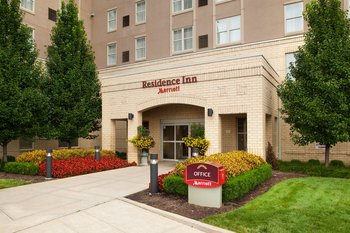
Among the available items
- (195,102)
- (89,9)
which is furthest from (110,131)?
A: (89,9)

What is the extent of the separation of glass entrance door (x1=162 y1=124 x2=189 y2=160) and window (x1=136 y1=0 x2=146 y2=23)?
1052 cm

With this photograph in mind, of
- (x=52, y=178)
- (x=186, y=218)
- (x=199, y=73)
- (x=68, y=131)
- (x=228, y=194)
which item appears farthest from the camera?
(x=68, y=131)

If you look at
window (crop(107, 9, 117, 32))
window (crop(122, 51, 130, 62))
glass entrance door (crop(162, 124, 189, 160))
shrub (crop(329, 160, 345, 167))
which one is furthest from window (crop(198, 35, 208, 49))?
shrub (crop(329, 160, 345, 167))

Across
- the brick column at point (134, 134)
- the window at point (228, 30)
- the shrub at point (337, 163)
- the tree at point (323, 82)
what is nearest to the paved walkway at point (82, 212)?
the brick column at point (134, 134)

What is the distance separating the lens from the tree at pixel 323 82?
507 inches

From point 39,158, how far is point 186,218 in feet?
35.0

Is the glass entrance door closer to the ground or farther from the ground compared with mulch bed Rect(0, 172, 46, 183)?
farther from the ground

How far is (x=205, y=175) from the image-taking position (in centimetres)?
849

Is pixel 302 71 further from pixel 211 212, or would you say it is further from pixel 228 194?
pixel 211 212

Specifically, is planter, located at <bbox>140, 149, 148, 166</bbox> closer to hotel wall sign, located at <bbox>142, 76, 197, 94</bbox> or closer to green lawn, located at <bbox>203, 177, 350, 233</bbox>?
hotel wall sign, located at <bbox>142, 76, 197, 94</bbox>

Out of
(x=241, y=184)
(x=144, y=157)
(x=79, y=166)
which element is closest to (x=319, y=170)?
(x=241, y=184)

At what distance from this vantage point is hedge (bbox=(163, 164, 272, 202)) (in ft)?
28.8

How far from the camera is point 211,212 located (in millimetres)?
7918

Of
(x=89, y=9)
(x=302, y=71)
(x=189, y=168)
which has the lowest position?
(x=189, y=168)
